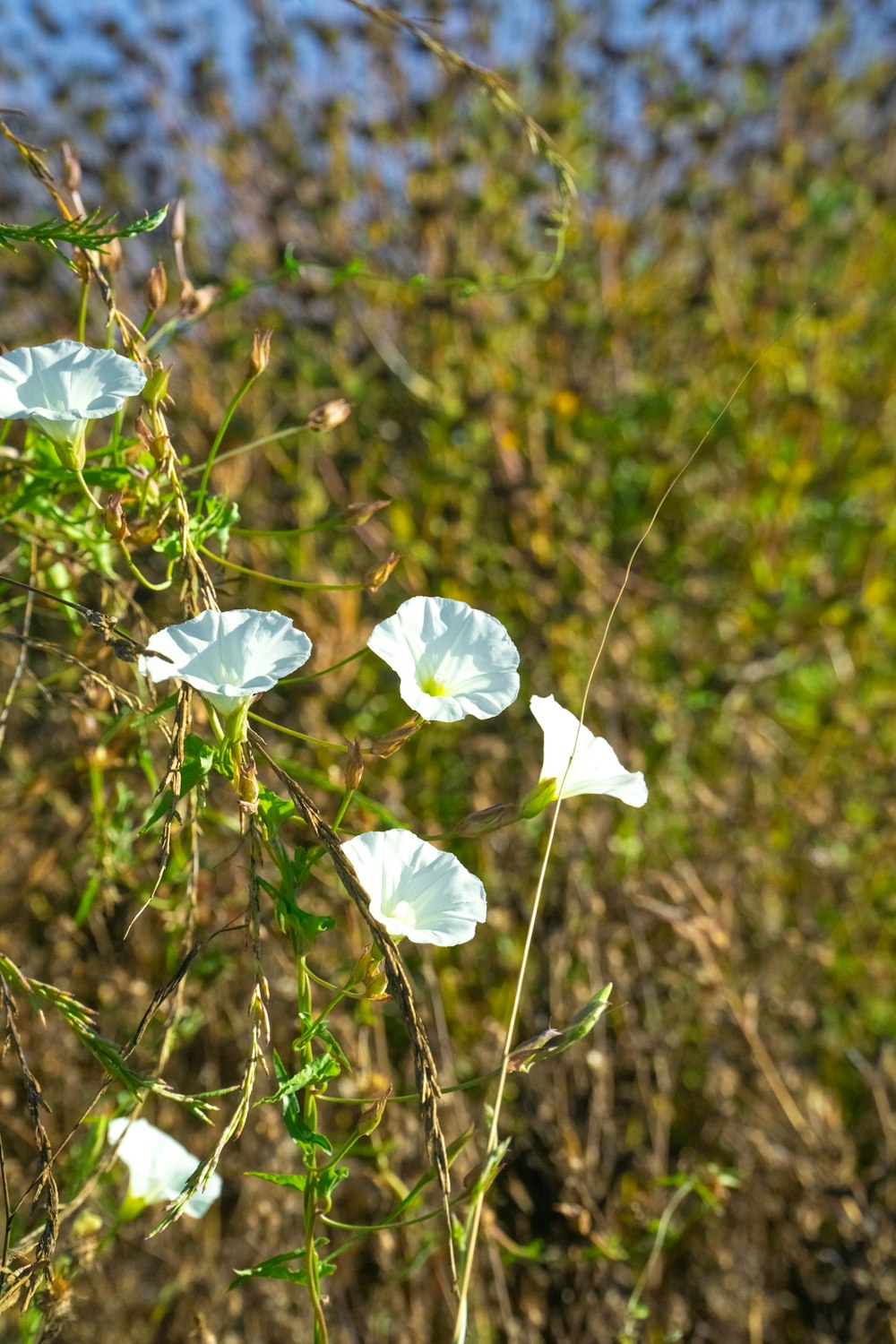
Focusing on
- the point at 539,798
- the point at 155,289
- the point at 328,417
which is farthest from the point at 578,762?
the point at 155,289

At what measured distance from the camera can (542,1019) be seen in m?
1.59

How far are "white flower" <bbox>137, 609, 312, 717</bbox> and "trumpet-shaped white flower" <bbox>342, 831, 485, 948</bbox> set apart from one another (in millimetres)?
125

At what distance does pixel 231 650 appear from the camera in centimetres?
77

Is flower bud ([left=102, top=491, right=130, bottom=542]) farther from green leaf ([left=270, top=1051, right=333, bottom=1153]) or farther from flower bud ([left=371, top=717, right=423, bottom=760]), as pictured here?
green leaf ([left=270, top=1051, right=333, bottom=1153])

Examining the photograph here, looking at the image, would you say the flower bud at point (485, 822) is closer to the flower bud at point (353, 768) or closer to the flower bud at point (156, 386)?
the flower bud at point (353, 768)

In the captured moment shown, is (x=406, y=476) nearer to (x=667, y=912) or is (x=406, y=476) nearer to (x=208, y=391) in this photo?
(x=208, y=391)

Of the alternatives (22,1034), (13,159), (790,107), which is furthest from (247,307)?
(22,1034)

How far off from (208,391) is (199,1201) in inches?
77.5

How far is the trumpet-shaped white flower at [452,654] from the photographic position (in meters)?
0.83

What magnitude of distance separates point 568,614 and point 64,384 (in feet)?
4.47

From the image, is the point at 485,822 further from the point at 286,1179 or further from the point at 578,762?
the point at 286,1179

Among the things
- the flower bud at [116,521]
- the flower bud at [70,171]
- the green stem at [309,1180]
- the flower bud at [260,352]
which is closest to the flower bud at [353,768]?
the green stem at [309,1180]

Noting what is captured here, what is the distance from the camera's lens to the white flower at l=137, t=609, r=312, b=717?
29.5 inches

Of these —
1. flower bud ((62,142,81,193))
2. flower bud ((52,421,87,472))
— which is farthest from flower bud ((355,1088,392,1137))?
flower bud ((62,142,81,193))
